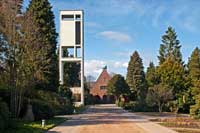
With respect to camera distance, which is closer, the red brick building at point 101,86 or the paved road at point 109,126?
the paved road at point 109,126

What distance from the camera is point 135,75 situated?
89438 mm

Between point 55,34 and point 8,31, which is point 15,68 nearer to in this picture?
point 8,31

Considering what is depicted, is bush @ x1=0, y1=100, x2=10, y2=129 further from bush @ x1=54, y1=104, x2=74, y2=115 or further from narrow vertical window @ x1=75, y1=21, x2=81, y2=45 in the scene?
narrow vertical window @ x1=75, y1=21, x2=81, y2=45

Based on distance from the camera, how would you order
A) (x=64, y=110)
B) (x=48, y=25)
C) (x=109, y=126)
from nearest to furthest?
1. (x=109, y=126)
2. (x=48, y=25)
3. (x=64, y=110)

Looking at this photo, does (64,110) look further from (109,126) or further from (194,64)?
(194,64)

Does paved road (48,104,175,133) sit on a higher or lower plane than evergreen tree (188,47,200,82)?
lower

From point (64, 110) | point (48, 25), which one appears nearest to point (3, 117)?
point (48, 25)

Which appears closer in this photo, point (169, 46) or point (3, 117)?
point (3, 117)

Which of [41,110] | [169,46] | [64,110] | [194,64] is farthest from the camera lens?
[169,46]

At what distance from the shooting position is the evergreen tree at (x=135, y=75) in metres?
87.2

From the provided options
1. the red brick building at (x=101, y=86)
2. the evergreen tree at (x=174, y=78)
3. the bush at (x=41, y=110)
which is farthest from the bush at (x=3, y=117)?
the red brick building at (x=101, y=86)

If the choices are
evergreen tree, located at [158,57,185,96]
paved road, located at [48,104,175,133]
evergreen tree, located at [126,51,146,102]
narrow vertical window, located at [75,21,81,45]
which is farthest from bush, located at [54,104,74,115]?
evergreen tree, located at [126,51,146,102]

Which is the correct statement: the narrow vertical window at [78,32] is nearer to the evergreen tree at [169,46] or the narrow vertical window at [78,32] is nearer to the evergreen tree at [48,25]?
the evergreen tree at [169,46]

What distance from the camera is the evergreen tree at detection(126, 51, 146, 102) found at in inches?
3435
